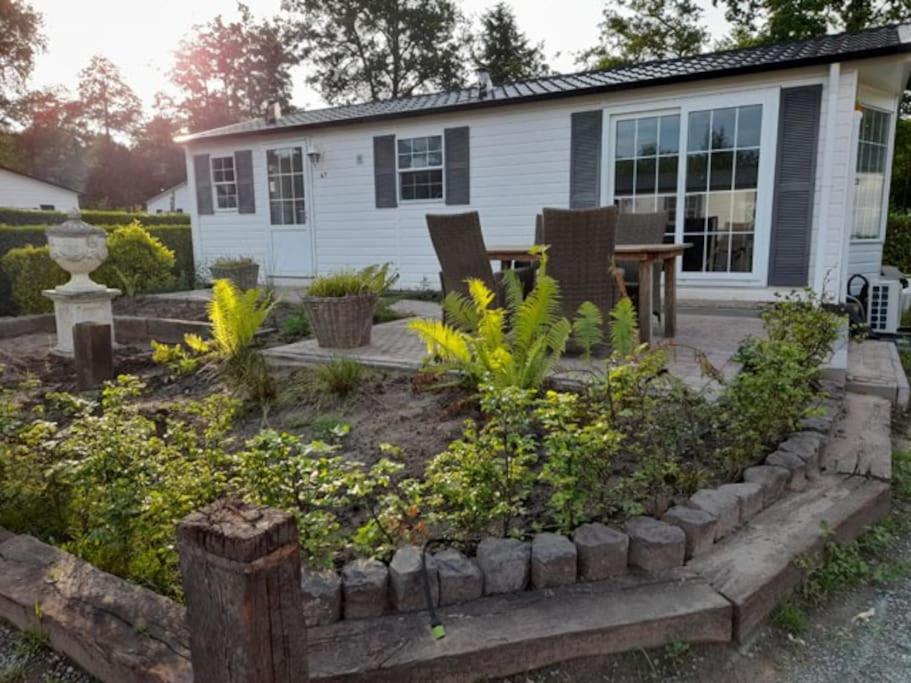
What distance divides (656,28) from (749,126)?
14570 mm

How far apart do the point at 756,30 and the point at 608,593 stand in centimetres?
1886

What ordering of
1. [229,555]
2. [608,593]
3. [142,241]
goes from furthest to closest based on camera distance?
1. [142,241]
2. [608,593]
3. [229,555]

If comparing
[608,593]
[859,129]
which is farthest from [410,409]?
[859,129]

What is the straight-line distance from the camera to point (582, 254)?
3.81 meters

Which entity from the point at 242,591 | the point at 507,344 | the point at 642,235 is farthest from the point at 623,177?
the point at 242,591

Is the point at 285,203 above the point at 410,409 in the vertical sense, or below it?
above

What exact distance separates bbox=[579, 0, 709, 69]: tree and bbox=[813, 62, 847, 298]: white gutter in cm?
1416

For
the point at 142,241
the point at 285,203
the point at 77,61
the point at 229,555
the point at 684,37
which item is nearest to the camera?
the point at 229,555

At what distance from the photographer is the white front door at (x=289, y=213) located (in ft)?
31.0

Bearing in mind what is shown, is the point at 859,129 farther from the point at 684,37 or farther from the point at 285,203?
the point at 684,37

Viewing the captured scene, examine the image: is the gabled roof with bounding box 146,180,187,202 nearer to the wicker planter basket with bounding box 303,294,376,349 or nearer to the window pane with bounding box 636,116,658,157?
the window pane with bounding box 636,116,658,157

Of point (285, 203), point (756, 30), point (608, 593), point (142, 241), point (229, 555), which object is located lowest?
point (608, 593)

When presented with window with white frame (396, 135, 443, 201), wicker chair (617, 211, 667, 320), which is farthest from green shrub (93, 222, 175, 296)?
wicker chair (617, 211, 667, 320)

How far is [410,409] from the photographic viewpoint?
3.21m
